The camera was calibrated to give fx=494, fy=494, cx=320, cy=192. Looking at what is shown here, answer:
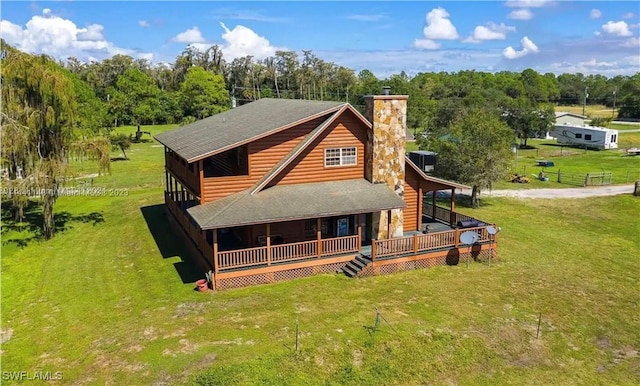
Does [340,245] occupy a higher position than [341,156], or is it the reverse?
[341,156]

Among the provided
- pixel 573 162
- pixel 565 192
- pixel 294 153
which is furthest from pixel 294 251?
pixel 573 162

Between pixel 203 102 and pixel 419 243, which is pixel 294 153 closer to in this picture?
pixel 419 243

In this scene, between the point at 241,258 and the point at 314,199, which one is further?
the point at 314,199

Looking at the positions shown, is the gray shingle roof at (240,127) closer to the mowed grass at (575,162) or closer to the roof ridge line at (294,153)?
the roof ridge line at (294,153)

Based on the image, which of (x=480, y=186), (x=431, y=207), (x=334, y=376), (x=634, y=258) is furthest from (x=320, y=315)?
(x=480, y=186)

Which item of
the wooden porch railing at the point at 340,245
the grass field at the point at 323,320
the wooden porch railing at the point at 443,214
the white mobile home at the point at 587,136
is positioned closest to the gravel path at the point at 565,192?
the wooden porch railing at the point at 443,214

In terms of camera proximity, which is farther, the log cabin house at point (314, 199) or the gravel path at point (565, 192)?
the gravel path at point (565, 192)

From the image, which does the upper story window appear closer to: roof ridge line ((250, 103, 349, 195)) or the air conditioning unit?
roof ridge line ((250, 103, 349, 195))
